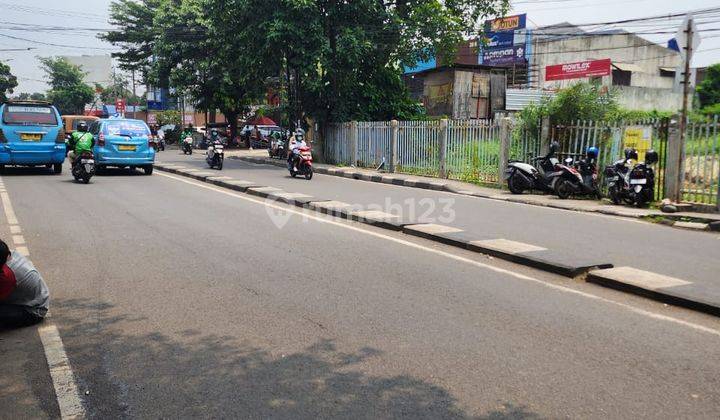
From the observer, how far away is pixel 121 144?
17.6 metres

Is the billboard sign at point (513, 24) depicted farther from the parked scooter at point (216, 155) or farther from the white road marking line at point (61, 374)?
the white road marking line at point (61, 374)

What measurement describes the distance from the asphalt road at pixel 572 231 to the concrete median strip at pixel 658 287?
0.65 ft

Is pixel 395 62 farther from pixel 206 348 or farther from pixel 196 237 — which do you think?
pixel 206 348

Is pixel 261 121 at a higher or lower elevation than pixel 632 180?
higher

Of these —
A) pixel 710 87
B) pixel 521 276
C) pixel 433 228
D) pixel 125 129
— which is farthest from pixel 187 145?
pixel 710 87

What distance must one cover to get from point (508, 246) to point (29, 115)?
15376 mm

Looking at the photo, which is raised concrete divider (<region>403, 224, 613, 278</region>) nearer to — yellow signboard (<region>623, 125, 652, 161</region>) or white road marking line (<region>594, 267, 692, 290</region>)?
white road marking line (<region>594, 267, 692, 290</region>)

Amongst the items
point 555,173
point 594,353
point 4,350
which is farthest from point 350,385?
point 555,173

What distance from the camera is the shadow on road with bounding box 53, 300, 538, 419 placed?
323 cm

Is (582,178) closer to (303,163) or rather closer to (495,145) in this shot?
(495,145)

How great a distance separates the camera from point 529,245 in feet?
25.4

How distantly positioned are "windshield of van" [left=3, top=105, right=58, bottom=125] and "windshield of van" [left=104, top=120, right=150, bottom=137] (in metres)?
1.61

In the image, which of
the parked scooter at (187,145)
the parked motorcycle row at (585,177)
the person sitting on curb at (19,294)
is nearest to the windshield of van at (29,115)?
the parked motorcycle row at (585,177)

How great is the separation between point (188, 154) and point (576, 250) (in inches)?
1185
